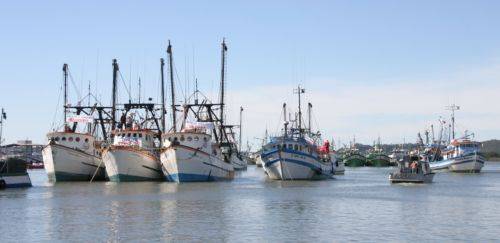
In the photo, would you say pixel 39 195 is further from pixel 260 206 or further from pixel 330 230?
pixel 330 230

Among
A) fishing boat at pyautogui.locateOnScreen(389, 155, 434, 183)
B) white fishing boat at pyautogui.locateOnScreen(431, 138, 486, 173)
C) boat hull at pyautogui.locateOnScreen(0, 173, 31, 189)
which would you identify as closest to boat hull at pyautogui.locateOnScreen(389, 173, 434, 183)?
fishing boat at pyautogui.locateOnScreen(389, 155, 434, 183)

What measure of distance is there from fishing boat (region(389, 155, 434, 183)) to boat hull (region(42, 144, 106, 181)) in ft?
110

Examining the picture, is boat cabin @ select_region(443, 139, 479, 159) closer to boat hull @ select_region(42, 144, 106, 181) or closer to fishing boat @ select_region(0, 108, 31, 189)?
boat hull @ select_region(42, 144, 106, 181)

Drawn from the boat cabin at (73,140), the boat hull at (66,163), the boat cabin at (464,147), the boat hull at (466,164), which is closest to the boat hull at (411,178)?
the boat hull at (66,163)

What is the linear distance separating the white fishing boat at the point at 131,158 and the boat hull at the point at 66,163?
Result: 4526mm

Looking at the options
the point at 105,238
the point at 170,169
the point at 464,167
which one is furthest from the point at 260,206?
the point at 464,167

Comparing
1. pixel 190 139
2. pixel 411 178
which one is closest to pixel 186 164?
pixel 190 139

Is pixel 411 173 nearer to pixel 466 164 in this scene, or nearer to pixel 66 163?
pixel 66 163

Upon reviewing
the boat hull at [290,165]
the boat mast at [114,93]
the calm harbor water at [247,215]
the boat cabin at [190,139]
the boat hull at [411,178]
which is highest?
the boat mast at [114,93]

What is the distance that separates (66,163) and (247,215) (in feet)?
142

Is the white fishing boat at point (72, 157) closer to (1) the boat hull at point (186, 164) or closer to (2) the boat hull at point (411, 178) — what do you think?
(1) the boat hull at point (186, 164)

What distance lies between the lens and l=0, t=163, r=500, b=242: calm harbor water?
1299 inches

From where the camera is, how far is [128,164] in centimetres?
7612

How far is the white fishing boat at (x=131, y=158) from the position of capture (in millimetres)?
75625
